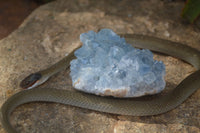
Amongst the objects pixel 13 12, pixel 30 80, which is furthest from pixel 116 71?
pixel 13 12

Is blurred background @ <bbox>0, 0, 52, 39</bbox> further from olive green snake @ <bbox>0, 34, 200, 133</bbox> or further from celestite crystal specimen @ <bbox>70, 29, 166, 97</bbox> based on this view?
celestite crystal specimen @ <bbox>70, 29, 166, 97</bbox>

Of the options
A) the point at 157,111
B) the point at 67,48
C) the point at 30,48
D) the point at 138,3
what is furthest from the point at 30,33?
the point at 157,111

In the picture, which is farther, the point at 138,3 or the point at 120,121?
the point at 138,3

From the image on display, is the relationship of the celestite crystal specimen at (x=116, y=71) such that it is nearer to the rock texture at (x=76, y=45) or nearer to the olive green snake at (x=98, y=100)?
the olive green snake at (x=98, y=100)

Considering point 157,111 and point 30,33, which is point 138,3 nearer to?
point 30,33

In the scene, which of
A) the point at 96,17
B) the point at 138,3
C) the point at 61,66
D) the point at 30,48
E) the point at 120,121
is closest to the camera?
the point at 120,121

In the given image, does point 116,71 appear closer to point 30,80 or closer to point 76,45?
point 30,80

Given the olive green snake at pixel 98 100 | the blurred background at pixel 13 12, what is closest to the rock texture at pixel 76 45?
the olive green snake at pixel 98 100
